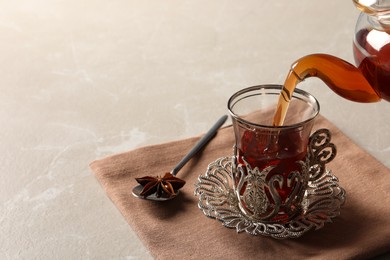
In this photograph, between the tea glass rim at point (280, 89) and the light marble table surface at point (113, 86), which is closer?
the tea glass rim at point (280, 89)

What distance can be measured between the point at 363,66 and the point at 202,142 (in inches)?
13.5

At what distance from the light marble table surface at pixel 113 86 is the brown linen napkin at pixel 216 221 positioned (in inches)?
1.4

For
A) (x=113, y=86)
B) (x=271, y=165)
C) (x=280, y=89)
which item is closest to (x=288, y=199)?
(x=271, y=165)

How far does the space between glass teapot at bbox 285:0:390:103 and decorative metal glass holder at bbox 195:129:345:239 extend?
0.08 meters

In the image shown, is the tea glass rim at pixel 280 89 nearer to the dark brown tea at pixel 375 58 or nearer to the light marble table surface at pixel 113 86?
the dark brown tea at pixel 375 58

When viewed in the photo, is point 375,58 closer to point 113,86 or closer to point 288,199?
point 288,199

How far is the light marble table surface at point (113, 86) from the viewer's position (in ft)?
3.78

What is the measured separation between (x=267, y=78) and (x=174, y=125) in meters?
0.29

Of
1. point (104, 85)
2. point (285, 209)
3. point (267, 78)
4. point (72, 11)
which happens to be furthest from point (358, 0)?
point (72, 11)

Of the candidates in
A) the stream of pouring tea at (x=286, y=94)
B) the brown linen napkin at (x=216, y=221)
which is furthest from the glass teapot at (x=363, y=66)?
the brown linen napkin at (x=216, y=221)

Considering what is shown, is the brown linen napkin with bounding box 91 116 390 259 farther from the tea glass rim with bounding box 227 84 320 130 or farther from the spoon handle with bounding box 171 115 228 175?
the tea glass rim with bounding box 227 84 320 130

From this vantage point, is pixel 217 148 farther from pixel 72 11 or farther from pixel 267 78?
pixel 72 11

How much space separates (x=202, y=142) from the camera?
1304 mm

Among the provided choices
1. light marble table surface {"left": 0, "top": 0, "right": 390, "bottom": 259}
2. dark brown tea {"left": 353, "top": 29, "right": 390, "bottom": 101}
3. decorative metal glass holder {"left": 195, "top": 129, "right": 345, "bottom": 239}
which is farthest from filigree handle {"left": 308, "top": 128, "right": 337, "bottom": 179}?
light marble table surface {"left": 0, "top": 0, "right": 390, "bottom": 259}
